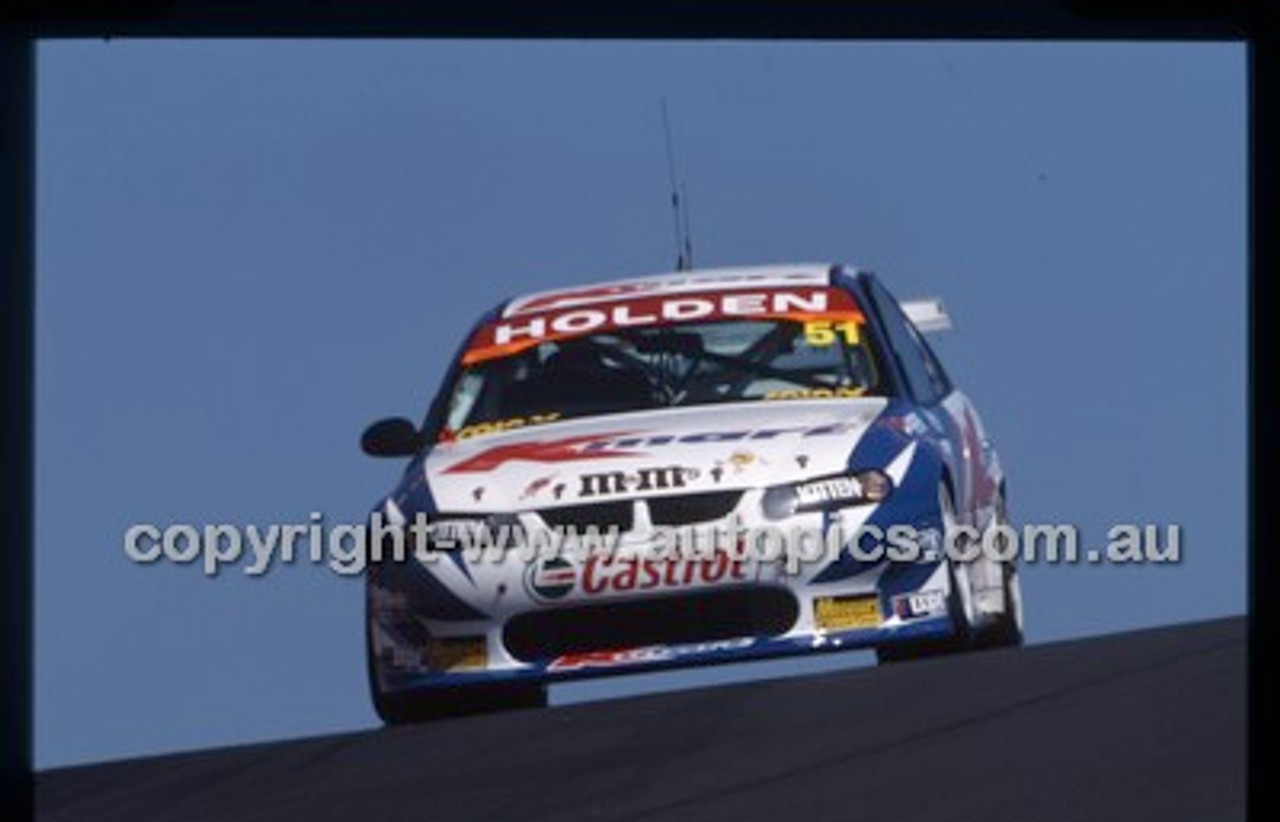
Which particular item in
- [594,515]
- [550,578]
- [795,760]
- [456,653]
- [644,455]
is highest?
[644,455]

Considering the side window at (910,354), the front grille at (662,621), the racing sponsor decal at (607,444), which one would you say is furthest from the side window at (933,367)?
the front grille at (662,621)

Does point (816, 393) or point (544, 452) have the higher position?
point (816, 393)

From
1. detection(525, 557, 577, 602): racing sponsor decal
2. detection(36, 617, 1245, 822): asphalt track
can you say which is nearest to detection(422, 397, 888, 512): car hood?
detection(525, 557, 577, 602): racing sponsor decal

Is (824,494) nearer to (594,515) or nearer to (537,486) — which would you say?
(594,515)

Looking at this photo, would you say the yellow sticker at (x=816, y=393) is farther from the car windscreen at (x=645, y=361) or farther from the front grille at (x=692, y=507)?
the front grille at (x=692, y=507)

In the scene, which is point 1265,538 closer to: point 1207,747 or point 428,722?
point 1207,747

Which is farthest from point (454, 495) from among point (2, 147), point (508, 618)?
point (2, 147)

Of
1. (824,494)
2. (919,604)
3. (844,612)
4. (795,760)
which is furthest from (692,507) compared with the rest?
(795,760)

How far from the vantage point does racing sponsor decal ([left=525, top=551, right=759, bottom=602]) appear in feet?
39.8

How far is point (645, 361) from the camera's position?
41.6 feet

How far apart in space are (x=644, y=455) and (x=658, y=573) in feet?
1.01

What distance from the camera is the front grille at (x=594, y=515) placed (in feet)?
40.0

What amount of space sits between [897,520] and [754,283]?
2.12 feet

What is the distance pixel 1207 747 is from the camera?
12.6 meters
